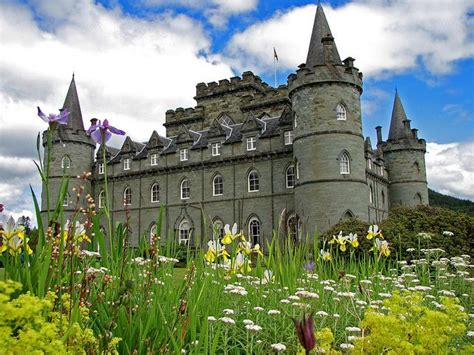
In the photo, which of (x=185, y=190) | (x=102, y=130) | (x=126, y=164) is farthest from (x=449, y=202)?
(x=102, y=130)

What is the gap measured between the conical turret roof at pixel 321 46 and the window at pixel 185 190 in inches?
528

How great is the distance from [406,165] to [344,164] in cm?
1457

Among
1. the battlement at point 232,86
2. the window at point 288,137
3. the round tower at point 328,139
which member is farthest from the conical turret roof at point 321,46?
the battlement at point 232,86

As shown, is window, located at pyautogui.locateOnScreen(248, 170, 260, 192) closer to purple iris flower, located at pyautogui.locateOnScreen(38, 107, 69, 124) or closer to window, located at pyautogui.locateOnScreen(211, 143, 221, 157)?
window, located at pyautogui.locateOnScreen(211, 143, 221, 157)

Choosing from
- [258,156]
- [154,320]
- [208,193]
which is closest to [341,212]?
[258,156]

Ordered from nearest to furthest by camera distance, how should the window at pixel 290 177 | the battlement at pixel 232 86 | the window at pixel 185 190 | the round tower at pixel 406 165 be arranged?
1. the window at pixel 290 177
2. the window at pixel 185 190
3. the round tower at pixel 406 165
4. the battlement at pixel 232 86

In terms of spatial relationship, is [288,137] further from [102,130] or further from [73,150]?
[102,130]

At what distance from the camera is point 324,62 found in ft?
93.9

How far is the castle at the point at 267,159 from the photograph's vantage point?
27750 millimetres

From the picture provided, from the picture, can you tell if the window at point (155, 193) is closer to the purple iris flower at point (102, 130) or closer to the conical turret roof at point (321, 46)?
the conical turret roof at point (321, 46)

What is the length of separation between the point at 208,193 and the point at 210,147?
12.0ft

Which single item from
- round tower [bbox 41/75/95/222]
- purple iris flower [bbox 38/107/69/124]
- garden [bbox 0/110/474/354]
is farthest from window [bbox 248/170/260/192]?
purple iris flower [bbox 38/107/69/124]

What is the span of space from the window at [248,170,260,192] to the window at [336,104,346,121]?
24.9 feet

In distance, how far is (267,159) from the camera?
106 feet
